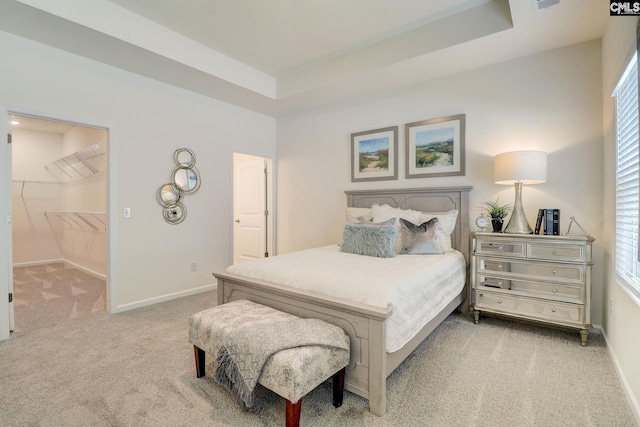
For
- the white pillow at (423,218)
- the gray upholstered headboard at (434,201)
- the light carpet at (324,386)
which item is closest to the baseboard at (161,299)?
the light carpet at (324,386)

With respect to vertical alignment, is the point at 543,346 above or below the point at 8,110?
below

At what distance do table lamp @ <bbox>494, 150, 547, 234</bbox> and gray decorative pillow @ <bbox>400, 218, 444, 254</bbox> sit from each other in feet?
2.15

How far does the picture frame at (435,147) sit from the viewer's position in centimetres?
340

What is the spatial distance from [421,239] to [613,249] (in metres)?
1.41

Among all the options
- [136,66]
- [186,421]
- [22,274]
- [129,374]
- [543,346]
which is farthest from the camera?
[22,274]

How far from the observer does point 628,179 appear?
1.93 metres

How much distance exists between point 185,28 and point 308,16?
1224 mm

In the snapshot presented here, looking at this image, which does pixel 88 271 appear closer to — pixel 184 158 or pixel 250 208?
pixel 250 208

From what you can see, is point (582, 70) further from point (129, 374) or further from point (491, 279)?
point (129, 374)

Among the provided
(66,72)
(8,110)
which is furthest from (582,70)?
(8,110)

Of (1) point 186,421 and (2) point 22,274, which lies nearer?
(1) point 186,421

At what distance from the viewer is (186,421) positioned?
1591 millimetres

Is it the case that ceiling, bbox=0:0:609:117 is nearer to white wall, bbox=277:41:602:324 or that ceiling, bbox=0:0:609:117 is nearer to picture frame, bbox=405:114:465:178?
white wall, bbox=277:41:602:324

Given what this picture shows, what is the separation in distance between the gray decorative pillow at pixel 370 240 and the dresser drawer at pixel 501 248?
2.78 ft
